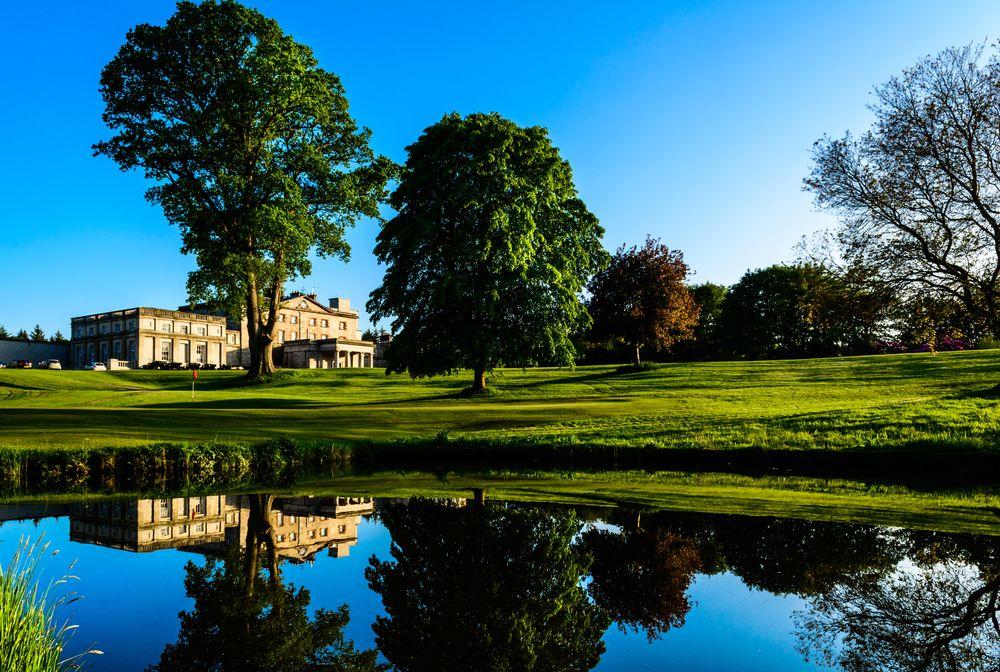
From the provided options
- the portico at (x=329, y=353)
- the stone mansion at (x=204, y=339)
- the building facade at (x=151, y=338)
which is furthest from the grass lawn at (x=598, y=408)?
the building facade at (x=151, y=338)

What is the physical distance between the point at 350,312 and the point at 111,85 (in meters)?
80.4

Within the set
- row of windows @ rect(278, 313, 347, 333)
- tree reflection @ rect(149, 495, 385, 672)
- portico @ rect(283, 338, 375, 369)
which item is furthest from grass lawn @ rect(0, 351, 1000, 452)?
row of windows @ rect(278, 313, 347, 333)

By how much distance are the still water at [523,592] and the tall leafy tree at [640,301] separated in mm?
31281

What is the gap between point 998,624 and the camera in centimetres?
636

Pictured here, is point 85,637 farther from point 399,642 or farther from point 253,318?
point 253,318

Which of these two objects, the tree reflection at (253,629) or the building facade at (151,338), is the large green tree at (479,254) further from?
the building facade at (151,338)

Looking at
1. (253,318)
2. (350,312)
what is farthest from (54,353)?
(253,318)

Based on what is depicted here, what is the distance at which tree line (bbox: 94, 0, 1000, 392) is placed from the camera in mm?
22281

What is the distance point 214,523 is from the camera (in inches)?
439

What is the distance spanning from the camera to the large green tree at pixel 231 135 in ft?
113

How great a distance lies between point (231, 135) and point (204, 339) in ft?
235

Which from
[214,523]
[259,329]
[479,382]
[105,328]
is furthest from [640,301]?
[105,328]

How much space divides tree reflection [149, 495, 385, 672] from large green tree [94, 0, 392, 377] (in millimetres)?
29370

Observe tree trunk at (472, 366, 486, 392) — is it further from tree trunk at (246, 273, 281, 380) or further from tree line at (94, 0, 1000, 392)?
tree trunk at (246, 273, 281, 380)
